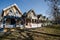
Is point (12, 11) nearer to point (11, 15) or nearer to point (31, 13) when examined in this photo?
point (11, 15)

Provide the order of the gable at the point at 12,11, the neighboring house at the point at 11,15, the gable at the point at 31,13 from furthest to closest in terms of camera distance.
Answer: the gable at the point at 31,13 → the gable at the point at 12,11 → the neighboring house at the point at 11,15

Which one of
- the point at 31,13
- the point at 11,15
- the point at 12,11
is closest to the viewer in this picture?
the point at 11,15

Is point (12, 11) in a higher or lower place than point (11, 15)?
higher

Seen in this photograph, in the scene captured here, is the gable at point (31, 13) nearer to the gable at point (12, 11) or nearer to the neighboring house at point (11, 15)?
the gable at point (12, 11)

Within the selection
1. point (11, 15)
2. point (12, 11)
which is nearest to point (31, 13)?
point (12, 11)

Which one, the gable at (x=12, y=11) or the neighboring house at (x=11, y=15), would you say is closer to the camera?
the neighboring house at (x=11, y=15)

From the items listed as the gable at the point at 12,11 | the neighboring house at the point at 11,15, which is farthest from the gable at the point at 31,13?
the neighboring house at the point at 11,15

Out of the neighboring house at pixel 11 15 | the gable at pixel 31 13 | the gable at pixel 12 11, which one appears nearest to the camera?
the neighboring house at pixel 11 15

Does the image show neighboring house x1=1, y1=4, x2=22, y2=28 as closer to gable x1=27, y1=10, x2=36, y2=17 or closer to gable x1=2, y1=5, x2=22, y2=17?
gable x1=2, y1=5, x2=22, y2=17

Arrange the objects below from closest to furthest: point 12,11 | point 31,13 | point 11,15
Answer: point 11,15 → point 12,11 → point 31,13

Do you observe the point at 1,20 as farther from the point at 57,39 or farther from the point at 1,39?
the point at 57,39

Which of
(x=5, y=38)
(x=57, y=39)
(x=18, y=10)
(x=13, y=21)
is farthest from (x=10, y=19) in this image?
(x=57, y=39)

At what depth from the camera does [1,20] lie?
32812mm

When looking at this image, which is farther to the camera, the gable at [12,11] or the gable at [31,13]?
the gable at [31,13]
